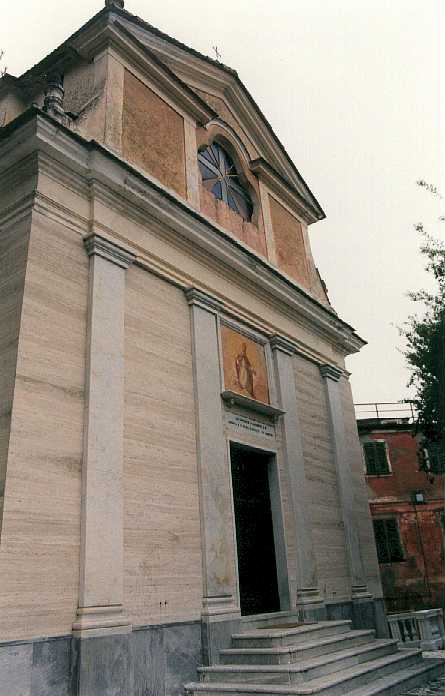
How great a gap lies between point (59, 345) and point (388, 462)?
57.9ft

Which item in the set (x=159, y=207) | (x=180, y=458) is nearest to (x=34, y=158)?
(x=159, y=207)

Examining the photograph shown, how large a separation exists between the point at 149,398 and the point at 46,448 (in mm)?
1797

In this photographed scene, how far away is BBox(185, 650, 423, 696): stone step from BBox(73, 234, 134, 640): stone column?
4.05 ft

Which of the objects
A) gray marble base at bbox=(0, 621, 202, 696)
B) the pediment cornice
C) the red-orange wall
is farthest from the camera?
the red-orange wall

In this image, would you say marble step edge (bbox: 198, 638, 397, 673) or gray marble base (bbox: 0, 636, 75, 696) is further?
marble step edge (bbox: 198, 638, 397, 673)

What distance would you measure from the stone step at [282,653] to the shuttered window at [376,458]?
14.5 m

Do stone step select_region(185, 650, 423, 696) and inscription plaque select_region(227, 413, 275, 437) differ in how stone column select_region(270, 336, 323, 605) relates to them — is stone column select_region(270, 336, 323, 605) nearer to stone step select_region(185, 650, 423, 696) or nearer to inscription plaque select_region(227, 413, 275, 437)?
inscription plaque select_region(227, 413, 275, 437)

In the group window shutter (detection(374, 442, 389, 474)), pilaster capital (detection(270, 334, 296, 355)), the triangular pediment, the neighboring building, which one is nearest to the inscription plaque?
pilaster capital (detection(270, 334, 296, 355))

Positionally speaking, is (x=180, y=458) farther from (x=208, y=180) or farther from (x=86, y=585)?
(x=208, y=180)

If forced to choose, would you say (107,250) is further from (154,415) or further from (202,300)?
(154,415)

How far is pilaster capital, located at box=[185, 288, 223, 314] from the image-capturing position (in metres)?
8.72

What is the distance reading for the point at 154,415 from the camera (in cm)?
740

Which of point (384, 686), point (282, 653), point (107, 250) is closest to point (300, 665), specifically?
point (282, 653)

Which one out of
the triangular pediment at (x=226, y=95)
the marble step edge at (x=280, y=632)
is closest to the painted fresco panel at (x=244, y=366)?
the marble step edge at (x=280, y=632)
